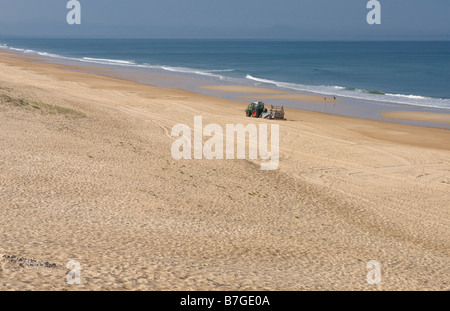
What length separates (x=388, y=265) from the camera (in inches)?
531

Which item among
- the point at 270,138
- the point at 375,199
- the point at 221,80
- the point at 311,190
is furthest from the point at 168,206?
the point at 221,80

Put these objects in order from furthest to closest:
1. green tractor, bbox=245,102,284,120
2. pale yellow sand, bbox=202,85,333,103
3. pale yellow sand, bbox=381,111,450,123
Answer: pale yellow sand, bbox=202,85,333,103, pale yellow sand, bbox=381,111,450,123, green tractor, bbox=245,102,284,120

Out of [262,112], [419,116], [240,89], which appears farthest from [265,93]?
[262,112]

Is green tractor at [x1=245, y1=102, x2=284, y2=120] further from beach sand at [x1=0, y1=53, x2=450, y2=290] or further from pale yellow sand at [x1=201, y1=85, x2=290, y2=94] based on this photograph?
pale yellow sand at [x1=201, y1=85, x2=290, y2=94]

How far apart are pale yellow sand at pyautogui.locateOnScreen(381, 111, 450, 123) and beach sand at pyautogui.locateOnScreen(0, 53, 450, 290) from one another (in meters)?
10.1

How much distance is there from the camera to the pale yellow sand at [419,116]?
4072cm

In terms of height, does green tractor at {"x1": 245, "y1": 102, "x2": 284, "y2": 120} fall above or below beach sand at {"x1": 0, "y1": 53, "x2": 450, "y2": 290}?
above

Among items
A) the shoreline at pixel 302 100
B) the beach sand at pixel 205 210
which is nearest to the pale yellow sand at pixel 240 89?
the shoreline at pixel 302 100

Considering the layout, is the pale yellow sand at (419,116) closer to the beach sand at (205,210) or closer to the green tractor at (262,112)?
the beach sand at (205,210)

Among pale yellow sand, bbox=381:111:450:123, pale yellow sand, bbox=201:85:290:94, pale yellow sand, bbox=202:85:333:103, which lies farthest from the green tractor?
pale yellow sand, bbox=201:85:290:94

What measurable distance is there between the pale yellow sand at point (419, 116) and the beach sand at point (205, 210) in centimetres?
1014

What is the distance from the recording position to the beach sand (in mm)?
11234
